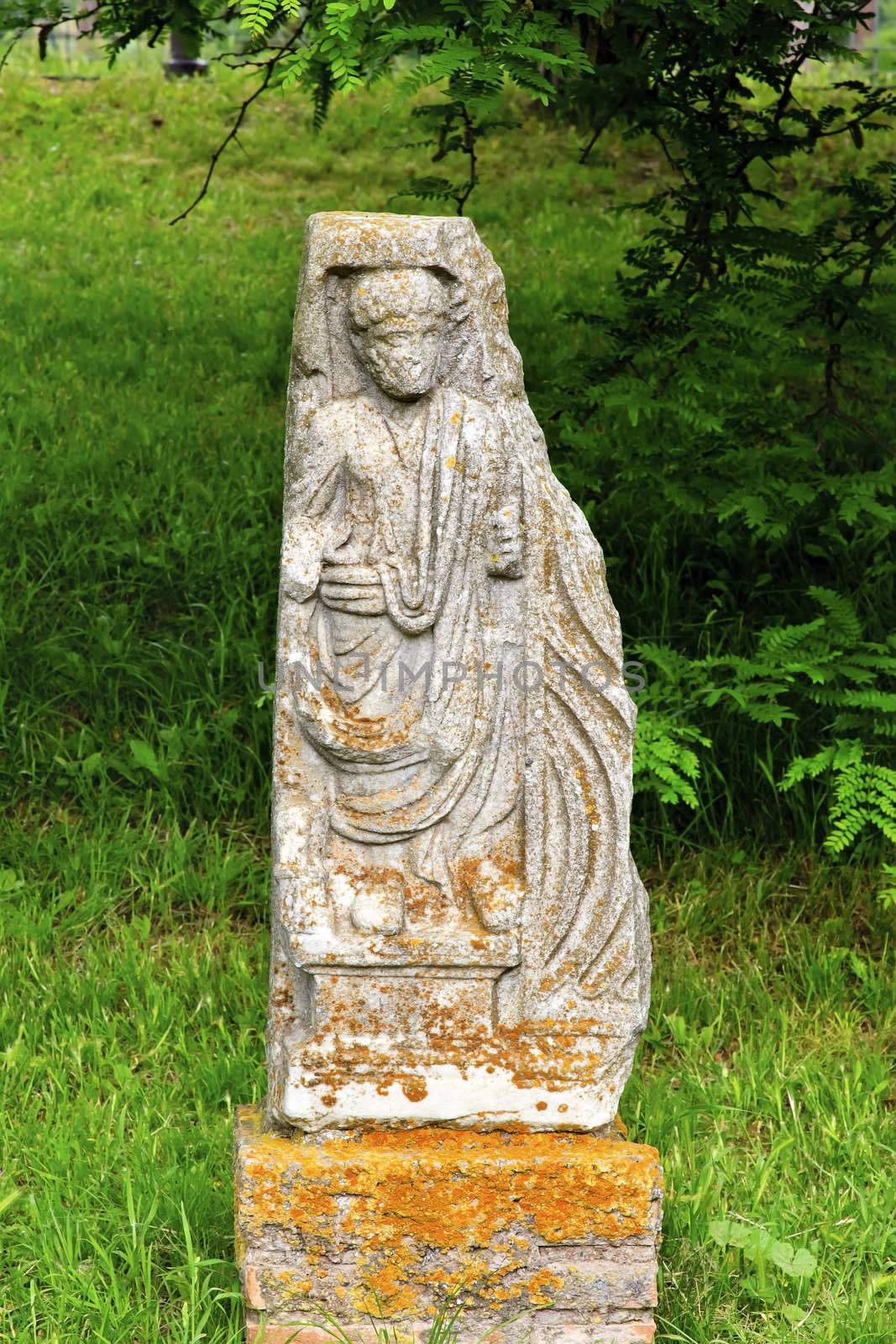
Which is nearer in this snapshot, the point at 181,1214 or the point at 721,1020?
the point at 181,1214

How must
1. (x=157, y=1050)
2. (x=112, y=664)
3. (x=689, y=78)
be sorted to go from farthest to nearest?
(x=112, y=664) → (x=689, y=78) → (x=157, y=1050)

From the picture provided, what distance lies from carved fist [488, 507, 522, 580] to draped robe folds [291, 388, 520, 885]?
1 cm

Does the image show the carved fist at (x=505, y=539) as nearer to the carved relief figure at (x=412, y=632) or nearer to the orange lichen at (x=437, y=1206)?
the carved relief figure at (x=412, y=632)

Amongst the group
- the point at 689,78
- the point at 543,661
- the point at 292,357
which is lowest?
the point at 543,661

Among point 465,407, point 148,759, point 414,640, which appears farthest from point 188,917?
point 465,407

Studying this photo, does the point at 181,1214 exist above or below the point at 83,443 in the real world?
below

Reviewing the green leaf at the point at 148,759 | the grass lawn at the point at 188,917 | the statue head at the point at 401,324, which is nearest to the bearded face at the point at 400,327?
the statue head at the point at 401,324

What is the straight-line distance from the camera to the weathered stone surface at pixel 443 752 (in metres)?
3.02

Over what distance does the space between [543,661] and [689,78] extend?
8.38 ft

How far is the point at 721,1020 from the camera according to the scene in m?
4.42

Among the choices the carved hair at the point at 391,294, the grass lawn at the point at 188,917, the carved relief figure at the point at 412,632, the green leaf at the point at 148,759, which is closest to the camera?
the carved hair at the point at 391,294

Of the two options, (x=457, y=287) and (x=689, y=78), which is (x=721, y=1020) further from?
(x=689, y=78)

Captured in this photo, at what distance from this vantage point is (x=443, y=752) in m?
3.07

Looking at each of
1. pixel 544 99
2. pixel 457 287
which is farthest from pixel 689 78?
pixel 457 287
